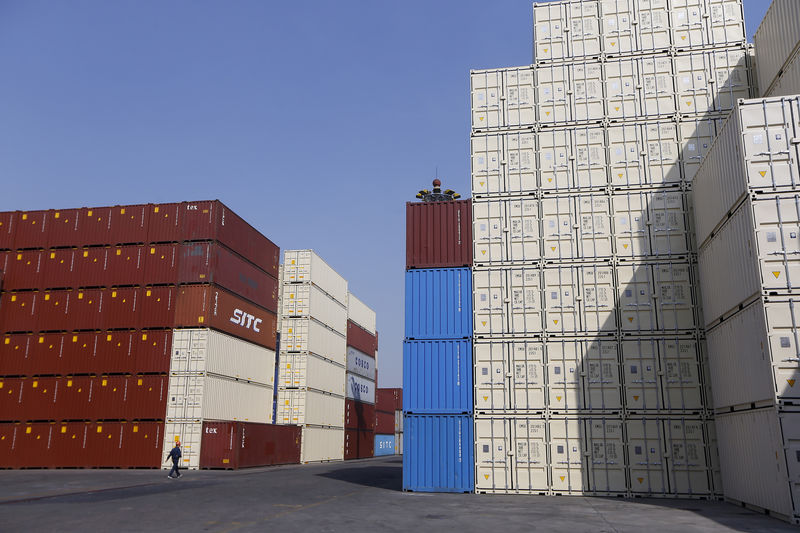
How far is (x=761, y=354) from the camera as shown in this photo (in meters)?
15.4

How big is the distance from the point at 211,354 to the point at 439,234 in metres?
16.4

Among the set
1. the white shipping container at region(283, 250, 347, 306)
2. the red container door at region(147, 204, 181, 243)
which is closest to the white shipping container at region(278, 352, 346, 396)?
the white shipping container at region(283, 250, 347, 306)

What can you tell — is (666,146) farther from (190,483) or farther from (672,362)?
(190,483)

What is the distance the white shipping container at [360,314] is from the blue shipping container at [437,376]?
103 feet

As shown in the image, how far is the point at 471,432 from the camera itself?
21016mm

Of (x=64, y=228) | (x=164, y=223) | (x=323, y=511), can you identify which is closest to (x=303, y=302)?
(x=164, y=223)

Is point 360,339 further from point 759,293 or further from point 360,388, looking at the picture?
point 759,293

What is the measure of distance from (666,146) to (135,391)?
27.9 meters

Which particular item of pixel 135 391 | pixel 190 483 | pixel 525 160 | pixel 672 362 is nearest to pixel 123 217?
pixel 135 391

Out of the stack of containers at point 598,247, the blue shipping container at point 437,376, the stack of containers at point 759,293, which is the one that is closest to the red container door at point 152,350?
the blue shipping container at point 437,376

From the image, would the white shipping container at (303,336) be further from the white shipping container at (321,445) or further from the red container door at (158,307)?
the red container door at (158,307)

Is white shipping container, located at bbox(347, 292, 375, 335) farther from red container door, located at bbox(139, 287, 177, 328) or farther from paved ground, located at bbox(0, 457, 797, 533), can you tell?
paved ground, located at bbox(0, 457, 797, 533)

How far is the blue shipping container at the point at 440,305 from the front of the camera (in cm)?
2211

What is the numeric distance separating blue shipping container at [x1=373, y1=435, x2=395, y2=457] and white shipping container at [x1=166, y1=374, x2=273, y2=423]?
2938 cm
